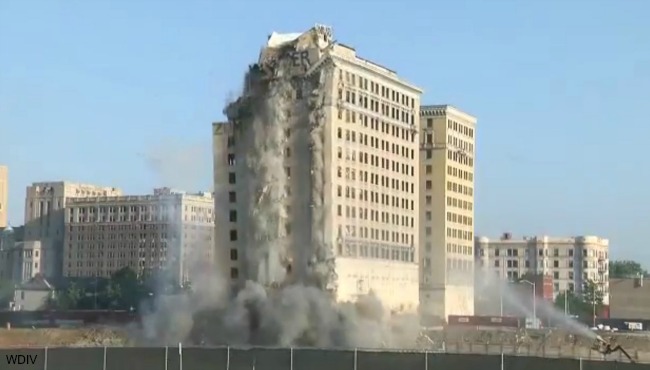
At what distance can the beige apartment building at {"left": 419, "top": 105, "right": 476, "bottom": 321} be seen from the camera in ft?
566

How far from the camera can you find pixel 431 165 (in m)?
176

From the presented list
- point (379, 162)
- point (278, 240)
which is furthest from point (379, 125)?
point (278, 240)

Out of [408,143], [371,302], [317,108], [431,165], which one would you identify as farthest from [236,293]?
[431,165]

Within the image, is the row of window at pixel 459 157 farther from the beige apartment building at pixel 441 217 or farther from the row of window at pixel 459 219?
the row of window at pixel 459 219

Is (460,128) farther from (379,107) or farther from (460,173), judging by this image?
(379,107)

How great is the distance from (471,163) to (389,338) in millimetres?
68473

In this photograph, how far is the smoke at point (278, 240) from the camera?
123 metres

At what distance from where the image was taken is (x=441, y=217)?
176375mm

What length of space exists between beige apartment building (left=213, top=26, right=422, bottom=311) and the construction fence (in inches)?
3047

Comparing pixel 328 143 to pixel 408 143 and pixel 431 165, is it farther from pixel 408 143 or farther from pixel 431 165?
pixel 431 165

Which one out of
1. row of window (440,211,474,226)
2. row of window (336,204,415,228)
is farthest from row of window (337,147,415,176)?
row of window (440,211,474,226)

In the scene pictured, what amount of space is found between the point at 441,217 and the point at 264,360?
130 m

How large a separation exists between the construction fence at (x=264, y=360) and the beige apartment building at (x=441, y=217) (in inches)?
4793

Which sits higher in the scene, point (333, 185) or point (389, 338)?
point (333, 185)
